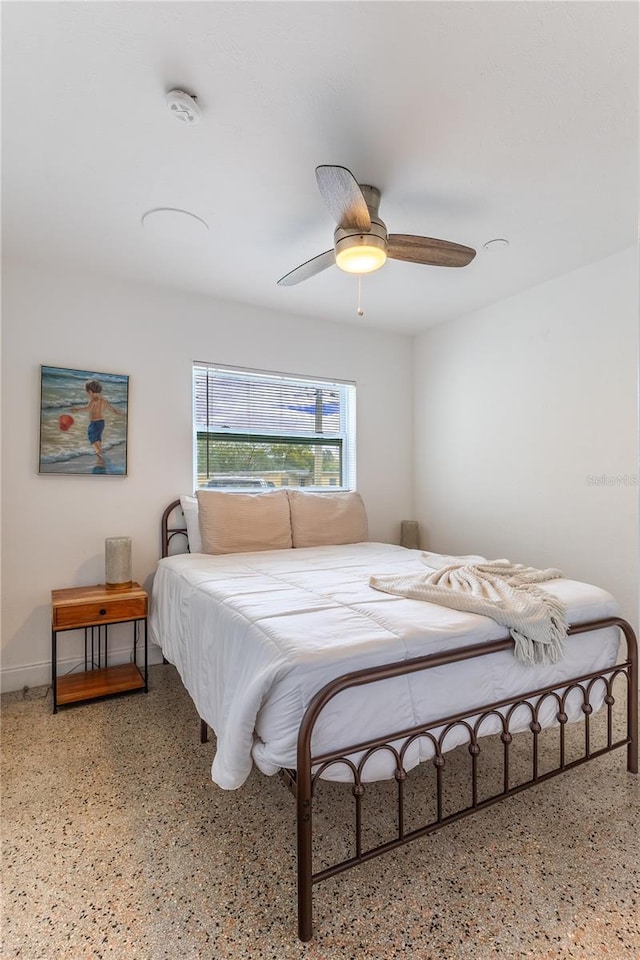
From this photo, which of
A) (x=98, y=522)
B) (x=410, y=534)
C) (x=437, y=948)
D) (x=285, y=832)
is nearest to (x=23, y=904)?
(x=285, y=832)

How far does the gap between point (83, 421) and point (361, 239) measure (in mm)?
2109

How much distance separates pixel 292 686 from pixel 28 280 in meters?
2.97

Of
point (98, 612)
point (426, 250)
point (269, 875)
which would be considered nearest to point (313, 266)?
point (426, 250)

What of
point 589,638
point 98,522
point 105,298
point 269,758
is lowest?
point 269,758

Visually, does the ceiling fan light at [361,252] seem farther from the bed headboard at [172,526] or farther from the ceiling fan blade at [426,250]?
the bed headboard at [172,526]

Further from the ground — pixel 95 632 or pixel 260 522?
pixel 260 522

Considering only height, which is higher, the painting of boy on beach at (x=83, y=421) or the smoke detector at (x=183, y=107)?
the smoke detector at (x=183, y=107)

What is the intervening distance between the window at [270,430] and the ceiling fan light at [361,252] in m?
1.72

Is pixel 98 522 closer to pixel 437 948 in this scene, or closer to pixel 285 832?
pixel 285 832

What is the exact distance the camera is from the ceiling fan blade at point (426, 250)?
6.97 ft

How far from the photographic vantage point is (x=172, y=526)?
336cm

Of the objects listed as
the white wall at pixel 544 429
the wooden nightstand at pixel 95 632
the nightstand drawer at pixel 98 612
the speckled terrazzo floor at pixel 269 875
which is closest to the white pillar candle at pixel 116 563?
the wooden nightstand at pixel 95 632

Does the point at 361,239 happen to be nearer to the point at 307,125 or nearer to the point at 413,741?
the point at 307,125

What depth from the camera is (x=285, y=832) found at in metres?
1.67
